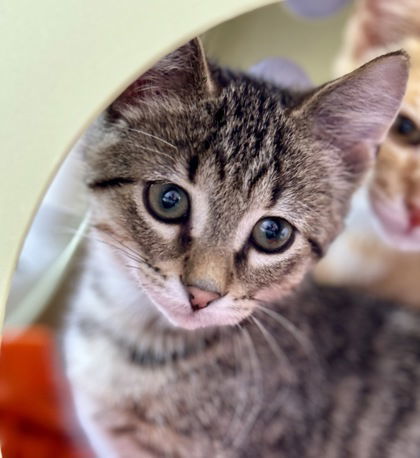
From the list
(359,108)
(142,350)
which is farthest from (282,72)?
(142,350)

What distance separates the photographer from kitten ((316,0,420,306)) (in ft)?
3.40

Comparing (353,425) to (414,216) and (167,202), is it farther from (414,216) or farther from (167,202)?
(167,202)

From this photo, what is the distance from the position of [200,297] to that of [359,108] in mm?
303

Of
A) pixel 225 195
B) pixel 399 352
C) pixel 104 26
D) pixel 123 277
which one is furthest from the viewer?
pixel 399 352

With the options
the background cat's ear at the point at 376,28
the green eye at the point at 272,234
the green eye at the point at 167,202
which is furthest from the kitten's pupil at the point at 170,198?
the background cat's ear at the point at 376,28

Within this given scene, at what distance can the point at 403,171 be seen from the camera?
1.04m

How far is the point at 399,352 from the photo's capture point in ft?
3.75

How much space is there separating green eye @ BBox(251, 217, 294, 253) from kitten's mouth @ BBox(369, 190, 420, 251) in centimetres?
28

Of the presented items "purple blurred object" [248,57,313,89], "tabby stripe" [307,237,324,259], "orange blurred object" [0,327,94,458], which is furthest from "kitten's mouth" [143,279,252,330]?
"orange blurred object" [0,327,94,458]

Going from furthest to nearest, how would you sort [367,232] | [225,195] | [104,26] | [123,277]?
[367,232] → [123,277] → [225,195] → [104,26]

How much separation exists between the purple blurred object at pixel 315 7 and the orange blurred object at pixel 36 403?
729mm

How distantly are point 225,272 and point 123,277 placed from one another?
0.78 ft

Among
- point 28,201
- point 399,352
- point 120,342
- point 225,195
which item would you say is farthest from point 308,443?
point 28,201

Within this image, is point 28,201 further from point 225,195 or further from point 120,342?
point 120,342
